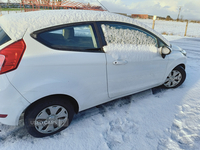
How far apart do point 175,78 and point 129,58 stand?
163 centimetres

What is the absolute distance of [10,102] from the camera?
1.54 m

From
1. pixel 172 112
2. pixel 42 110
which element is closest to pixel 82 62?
pixel 42 110

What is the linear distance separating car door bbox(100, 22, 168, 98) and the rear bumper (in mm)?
1127

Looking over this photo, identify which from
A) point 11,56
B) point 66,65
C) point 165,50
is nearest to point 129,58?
point 165,50

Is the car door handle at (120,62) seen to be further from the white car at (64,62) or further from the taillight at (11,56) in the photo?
the taillight at (11,56)

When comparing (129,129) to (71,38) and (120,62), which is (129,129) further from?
(71,38)

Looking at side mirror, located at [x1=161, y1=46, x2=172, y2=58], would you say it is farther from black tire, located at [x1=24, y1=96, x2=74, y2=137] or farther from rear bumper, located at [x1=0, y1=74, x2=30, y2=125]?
rear bumper, located at [x1=0, y1=74, x2=30, y2=125]

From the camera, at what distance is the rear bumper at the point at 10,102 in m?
1.47

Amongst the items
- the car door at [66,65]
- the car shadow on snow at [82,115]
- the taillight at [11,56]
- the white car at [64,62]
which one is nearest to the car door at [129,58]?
the white car at [64,62]

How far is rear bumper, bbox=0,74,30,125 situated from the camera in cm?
147

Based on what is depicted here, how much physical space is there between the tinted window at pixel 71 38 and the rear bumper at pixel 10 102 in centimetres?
58

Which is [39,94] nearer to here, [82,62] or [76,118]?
[82,62]

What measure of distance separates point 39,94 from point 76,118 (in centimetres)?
92

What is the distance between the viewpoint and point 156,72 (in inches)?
108
